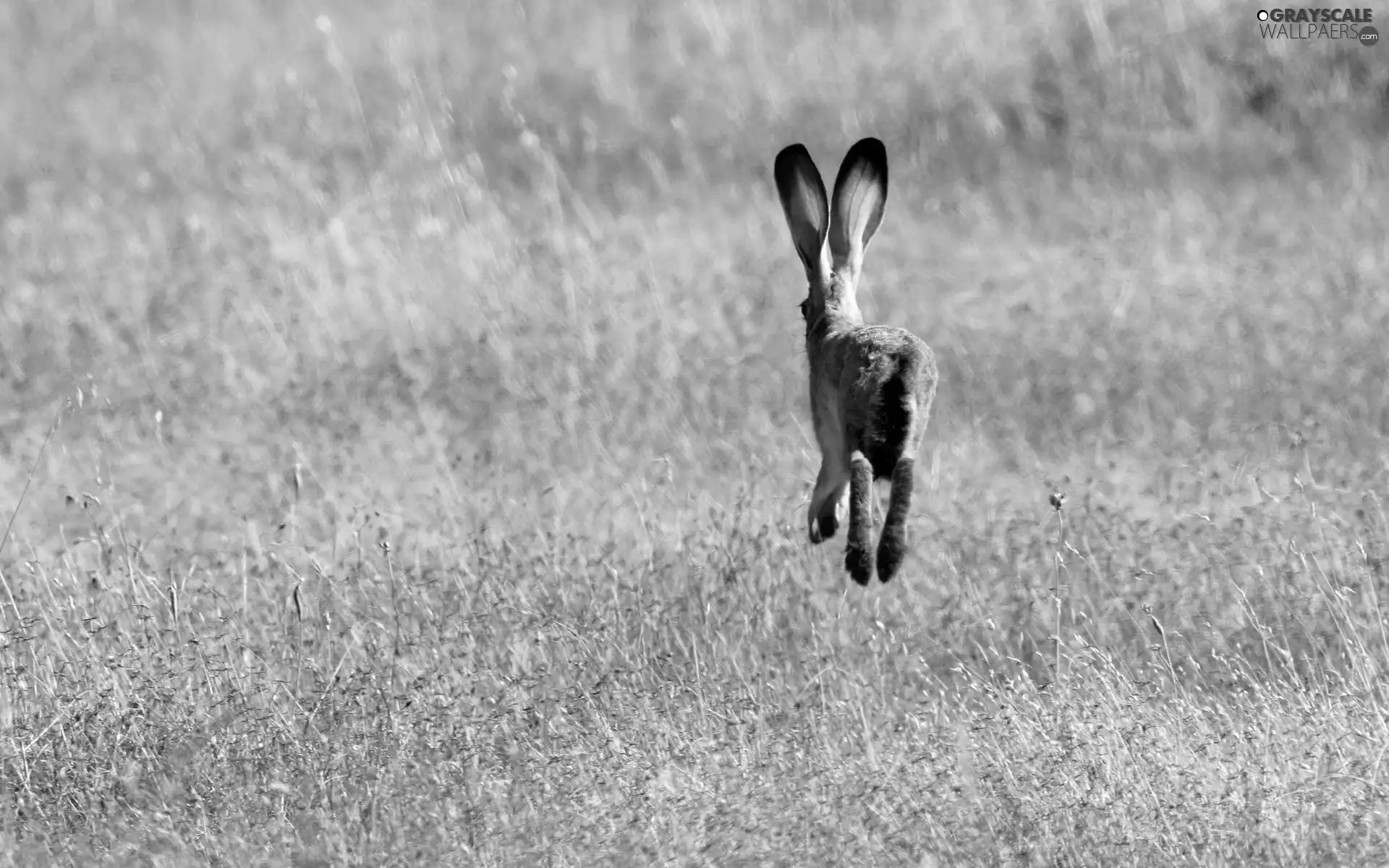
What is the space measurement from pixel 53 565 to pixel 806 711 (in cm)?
333

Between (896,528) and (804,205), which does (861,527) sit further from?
(804,205)

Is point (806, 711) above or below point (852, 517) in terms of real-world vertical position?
below

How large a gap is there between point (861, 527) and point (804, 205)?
2.64 m

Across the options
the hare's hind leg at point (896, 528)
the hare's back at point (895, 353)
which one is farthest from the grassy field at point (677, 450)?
the hare's back at point (895, 353)

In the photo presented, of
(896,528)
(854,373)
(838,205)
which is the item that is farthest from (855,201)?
(896,528)

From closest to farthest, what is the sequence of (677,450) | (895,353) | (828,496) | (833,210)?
1. (895,353)
2. (828,496)
3. (833,210)
4. (677,450)

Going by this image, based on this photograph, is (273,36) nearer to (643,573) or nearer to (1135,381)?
(1135,381)

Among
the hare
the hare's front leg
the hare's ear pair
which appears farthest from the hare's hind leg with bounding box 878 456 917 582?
the hare's ear pair

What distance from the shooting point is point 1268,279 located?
38.6ft

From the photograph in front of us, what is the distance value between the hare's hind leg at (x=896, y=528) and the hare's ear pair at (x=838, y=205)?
2.19 m

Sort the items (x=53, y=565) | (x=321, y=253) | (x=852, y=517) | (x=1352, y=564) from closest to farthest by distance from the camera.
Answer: (x=852, y=517) → (x=1352, y=564) → (x=53, y=565) → (x=321, y=253)

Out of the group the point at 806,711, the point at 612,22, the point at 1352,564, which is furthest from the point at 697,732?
the point at 612,22

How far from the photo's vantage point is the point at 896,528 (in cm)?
536

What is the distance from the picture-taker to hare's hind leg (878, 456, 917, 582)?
5297 mm
